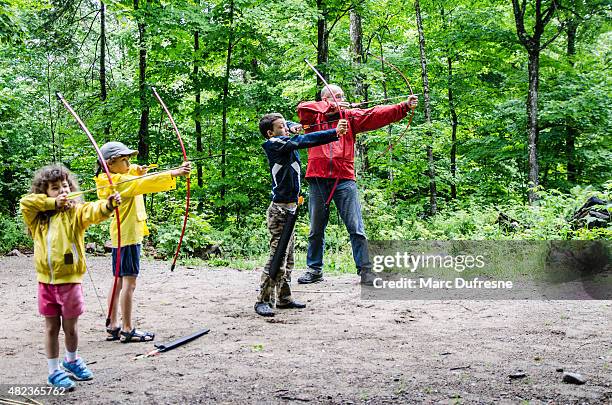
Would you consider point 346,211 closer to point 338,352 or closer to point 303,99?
point 338,352

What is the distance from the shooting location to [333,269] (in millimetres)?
8031

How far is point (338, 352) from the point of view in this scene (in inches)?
158

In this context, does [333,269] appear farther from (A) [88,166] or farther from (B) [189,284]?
(A) [88,166]

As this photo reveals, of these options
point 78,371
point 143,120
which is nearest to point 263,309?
point 78,371

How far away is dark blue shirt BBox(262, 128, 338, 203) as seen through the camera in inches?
197

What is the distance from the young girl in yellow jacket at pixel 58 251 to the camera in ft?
11.4

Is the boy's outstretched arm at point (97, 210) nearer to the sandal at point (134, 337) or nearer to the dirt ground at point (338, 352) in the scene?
the dirt ground at point (338, 352)

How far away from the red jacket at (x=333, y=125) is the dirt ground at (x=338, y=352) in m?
1.40

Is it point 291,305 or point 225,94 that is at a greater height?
point 225,94

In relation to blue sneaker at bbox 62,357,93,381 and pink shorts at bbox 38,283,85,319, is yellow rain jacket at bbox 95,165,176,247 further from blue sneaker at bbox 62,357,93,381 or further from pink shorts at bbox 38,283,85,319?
blue sneaker at bbox 62,357,93,381

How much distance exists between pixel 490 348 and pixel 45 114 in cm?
1464

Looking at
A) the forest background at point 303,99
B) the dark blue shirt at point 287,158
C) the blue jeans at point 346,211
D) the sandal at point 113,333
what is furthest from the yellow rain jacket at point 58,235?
the forest background at point 303,99

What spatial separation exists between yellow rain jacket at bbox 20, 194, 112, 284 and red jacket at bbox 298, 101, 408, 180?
3140 millimetres

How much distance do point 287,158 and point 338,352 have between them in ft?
6.37
